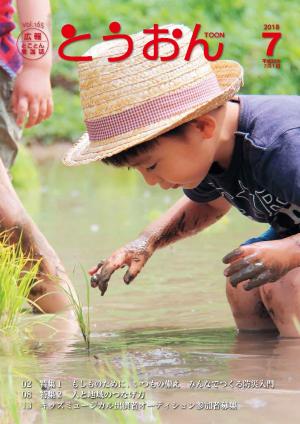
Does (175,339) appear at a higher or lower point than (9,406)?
lower

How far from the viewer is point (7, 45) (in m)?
3.70

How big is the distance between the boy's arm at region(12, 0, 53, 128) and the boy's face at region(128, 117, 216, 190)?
0.86m

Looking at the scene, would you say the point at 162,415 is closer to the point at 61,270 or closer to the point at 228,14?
the point at 61,270

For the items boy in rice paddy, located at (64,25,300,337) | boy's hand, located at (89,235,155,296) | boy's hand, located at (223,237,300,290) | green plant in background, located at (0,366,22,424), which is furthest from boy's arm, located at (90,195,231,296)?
green plant in background, located at (0,366,22,424)

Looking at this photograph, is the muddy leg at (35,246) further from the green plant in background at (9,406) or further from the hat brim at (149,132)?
the green plant in background at (9,406)

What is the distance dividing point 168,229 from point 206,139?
2.00ft

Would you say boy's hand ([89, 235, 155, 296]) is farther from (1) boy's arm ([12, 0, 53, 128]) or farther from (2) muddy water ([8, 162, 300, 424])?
(1) boy's arm ([12, 0, 53, 128])

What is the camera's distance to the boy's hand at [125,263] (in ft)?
9.88

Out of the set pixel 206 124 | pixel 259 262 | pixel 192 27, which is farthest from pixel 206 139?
pixel 192 27

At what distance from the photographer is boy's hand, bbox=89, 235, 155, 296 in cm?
301

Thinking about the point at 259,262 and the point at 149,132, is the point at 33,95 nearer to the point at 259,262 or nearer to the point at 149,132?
the point at 149,132

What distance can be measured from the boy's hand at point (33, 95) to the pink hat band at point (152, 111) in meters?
0.79

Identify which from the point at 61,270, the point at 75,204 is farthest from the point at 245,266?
the point at 75,204

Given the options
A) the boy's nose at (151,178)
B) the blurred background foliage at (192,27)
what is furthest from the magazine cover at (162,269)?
the blurred background foliage at (192,27)
